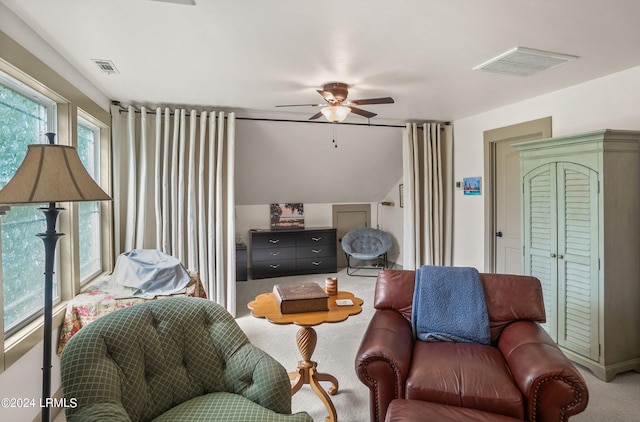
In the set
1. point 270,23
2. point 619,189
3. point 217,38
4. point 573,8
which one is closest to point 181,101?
point 217,38

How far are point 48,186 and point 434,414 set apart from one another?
183 cm

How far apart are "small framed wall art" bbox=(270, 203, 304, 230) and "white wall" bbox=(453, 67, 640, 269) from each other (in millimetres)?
2510

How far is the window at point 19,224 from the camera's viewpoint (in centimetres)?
199

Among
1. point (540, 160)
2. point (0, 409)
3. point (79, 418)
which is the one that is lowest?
point (0, 409)

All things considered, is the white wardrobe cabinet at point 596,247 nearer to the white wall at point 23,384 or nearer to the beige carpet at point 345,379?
the beige carpet at point 345,379

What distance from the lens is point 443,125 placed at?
15.8 ft

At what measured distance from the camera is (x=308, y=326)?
7.11 ft

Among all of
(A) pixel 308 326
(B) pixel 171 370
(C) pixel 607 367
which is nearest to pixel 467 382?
(A) pixel 308 326

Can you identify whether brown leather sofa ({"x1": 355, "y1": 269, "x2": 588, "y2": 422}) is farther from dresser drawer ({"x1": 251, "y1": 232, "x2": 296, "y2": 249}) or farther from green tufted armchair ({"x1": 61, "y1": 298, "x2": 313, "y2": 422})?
dresser drawer ({"x1": 251, "y1": 232, "x2": 296, "y2": 249})

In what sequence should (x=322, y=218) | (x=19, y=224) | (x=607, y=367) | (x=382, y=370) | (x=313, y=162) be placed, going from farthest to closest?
(x=322, y=218) → (x=313, y=162) → (x=607, y=367) → (x=19, y=224) → (x=382, y=370)

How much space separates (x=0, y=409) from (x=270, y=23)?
7.90 ft

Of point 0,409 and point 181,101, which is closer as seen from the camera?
point 0,409

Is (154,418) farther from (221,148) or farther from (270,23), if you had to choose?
(221,148)

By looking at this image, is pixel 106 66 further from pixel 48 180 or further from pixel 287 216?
pixel 287 216
